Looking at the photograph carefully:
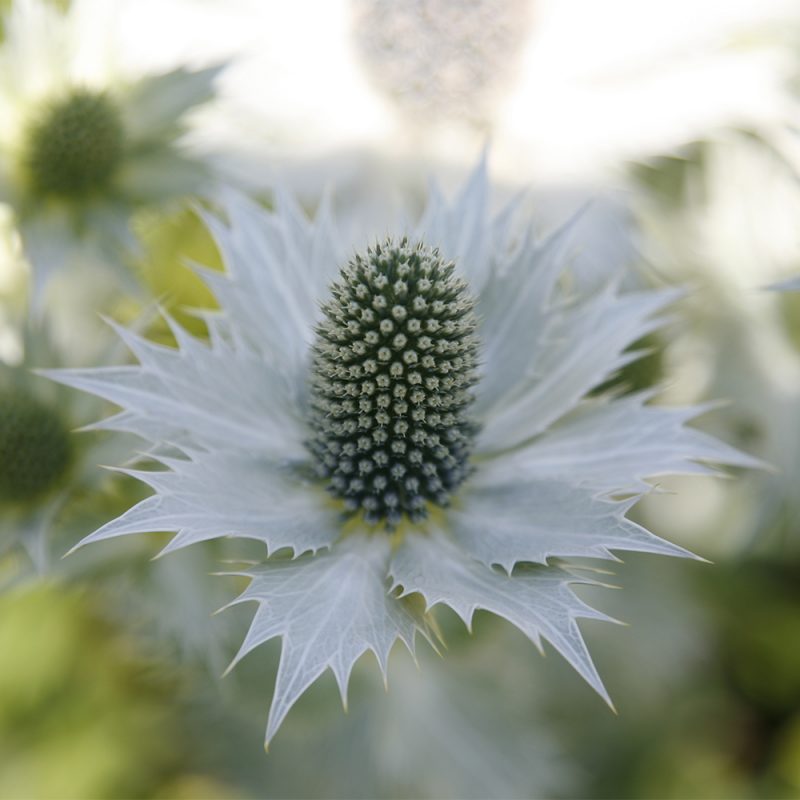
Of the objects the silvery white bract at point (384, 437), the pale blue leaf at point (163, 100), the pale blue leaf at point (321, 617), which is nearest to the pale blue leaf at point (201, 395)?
the silvery white bract at point (384, 437)

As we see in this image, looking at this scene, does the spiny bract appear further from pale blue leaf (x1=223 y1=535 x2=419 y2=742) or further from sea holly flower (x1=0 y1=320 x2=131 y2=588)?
sea holly flower (x1=0 y1=320 x2=131 y2=588)

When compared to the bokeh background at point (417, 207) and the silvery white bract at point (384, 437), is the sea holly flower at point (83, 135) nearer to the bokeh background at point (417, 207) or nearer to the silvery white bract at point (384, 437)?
the bokeh background at point (417, 207)

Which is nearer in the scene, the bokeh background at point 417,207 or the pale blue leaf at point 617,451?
the pale blue leaf at point 617,451

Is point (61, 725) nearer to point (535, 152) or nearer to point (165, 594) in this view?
point (165, 594)

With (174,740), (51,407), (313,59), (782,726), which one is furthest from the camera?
(782,726)

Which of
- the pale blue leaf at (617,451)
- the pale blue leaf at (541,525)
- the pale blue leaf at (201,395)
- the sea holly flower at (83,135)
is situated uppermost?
the sea holly flower at (83,135)

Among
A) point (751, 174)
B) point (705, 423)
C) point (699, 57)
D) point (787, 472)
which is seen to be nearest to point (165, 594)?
point (705, 423)

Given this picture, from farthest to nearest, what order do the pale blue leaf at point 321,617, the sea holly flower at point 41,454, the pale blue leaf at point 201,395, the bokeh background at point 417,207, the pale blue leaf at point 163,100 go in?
the bokeh background at point 417,207 → the pale blue leaf at point 163,100 → the sea holly flower at point 41,454 → the pale blue leaf at point 201,395 → the pale blue leaf at point 321,617
